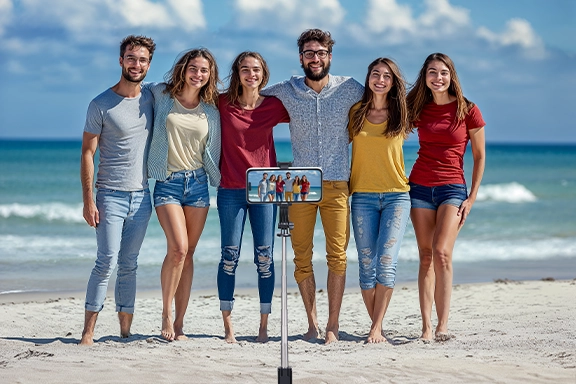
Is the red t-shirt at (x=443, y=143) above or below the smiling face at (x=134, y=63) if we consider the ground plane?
below

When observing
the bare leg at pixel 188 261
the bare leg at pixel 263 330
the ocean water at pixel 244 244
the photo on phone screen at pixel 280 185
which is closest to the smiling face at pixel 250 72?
the bare leg at pixel 188 261

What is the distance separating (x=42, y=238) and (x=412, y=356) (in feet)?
32.9

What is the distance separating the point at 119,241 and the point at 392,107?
211 centimetres

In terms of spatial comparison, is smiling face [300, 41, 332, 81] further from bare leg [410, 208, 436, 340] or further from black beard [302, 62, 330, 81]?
bare leg [410, 208, 436, 340]

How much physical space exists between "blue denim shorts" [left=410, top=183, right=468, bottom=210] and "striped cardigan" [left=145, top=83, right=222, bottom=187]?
1.39 metres

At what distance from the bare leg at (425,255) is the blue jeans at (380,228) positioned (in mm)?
126

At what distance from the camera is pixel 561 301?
7.50 m

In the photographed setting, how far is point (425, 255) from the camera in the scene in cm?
591

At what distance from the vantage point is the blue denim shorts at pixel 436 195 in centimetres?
571

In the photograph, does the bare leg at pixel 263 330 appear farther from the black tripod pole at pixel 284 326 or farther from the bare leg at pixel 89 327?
the black tripod pole at pixel 284 326

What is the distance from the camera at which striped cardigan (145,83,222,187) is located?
18.4ft

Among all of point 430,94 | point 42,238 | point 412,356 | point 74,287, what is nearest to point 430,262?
point 412,356

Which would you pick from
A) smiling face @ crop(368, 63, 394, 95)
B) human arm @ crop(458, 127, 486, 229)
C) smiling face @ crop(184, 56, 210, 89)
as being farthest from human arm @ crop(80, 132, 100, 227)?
human arm @ crop(458, 127, 486, 229)

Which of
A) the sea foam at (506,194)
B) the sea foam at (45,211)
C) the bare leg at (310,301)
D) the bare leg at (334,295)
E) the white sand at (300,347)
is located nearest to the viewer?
the white sand at (300,347)
